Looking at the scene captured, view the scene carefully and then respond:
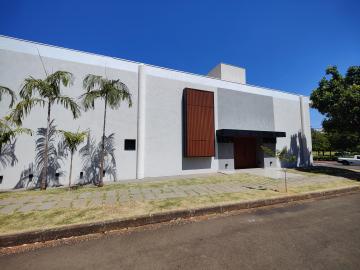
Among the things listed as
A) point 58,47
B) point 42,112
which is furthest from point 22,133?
point 58,47

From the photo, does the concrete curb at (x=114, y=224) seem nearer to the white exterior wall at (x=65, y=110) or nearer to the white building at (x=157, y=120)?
the white building at (x=157, y=120)

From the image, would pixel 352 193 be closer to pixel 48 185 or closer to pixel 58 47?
pixel 48 185

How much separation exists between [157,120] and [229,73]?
33.1 feet

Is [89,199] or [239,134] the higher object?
[239,134]

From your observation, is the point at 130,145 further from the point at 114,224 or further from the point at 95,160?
the point at 114,224

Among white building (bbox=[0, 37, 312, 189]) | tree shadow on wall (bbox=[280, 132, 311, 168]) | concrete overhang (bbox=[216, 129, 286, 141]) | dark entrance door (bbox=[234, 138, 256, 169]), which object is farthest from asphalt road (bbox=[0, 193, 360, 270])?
tree shadow on wall (bbox=[280, 132, 311, 168])

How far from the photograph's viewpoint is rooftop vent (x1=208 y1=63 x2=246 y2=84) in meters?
17.9

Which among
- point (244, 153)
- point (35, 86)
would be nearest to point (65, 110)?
point (35, 86)

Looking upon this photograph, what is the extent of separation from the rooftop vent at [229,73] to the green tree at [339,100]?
21.3 ft

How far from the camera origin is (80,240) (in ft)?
12.8

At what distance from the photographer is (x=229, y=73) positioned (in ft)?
59.6

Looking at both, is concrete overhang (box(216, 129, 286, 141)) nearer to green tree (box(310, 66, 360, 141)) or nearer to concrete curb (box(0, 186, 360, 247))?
green tree (box(310, 66, 360, 141))

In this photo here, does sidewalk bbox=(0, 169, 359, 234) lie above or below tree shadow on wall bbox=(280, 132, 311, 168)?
below

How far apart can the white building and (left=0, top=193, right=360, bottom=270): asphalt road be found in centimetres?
717
